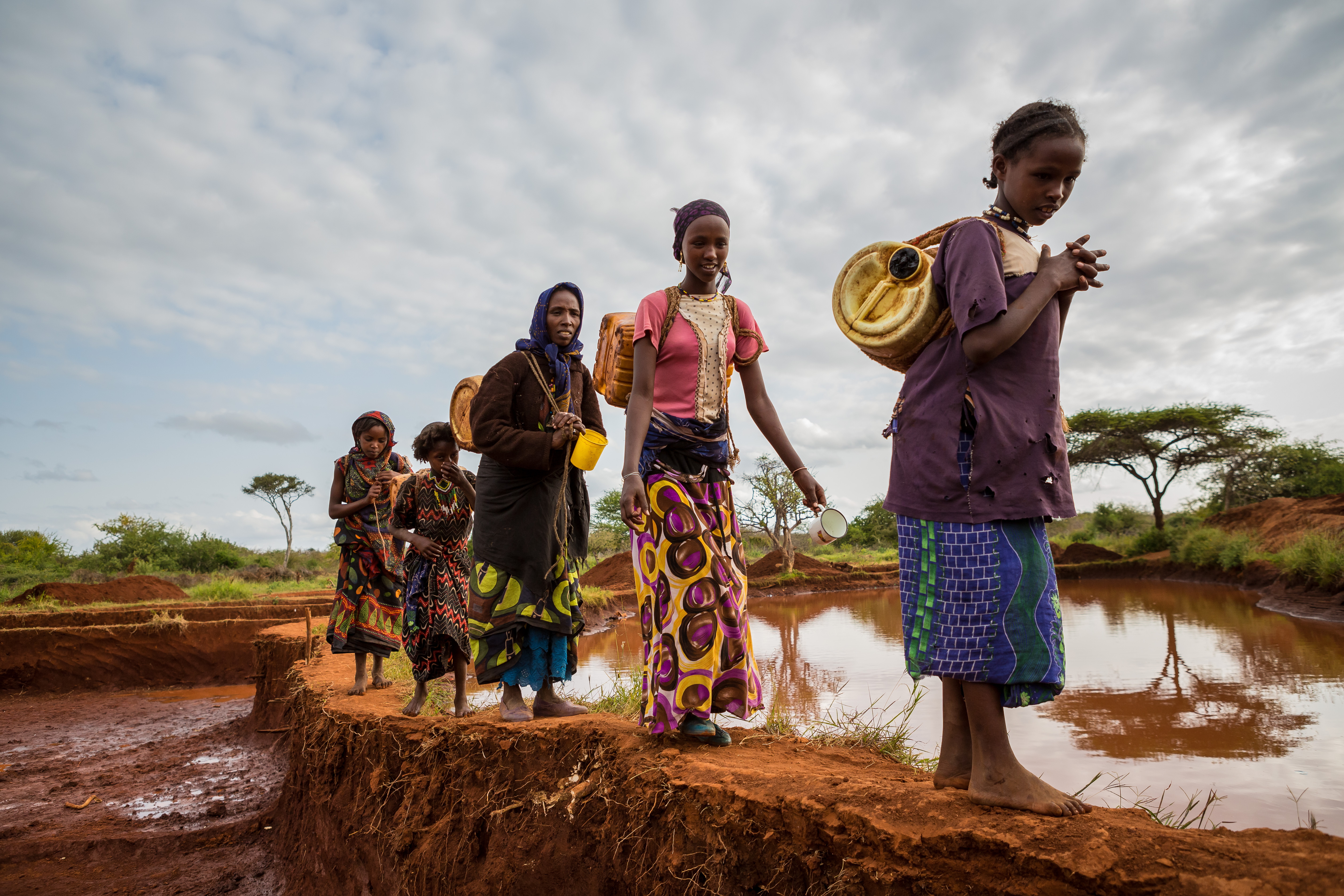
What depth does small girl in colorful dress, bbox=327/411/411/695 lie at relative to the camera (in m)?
5.39

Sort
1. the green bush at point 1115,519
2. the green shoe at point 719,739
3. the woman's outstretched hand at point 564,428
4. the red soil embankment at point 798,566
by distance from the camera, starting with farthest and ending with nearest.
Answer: the green bush at point 1115,519 → the red soil embankment at point 798,566 → the woman's outstretched hand at point 564,428 → the green shoe at point 719,739

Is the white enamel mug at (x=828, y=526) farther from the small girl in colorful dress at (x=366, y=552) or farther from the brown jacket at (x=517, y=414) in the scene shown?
the small girl in colorful dress at (x=366, y=552)

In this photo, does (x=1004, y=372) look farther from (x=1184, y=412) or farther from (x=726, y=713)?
(x=1184, y=412)

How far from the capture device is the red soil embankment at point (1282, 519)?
18.9m

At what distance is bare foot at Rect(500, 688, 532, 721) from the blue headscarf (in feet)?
4.62

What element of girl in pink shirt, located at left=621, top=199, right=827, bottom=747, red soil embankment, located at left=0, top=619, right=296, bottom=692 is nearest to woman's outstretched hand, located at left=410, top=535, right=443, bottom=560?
girl in pink shirt, located at left=621, top=199, right=827, bottom=747

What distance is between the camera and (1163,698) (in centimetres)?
619

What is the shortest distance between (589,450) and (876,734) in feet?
5.60

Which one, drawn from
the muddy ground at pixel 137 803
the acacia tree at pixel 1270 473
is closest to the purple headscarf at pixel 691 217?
the muddy ground at pixel 137 803

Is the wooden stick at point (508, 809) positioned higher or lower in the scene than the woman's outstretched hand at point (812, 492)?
lower

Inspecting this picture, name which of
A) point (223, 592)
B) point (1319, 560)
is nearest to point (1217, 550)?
point (1319, 560)

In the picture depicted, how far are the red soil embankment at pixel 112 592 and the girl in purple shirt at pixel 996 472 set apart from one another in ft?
60.7

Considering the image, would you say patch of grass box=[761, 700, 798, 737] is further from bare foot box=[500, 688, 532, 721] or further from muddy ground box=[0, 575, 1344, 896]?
bare foot box=[500, 688, 532, 721]

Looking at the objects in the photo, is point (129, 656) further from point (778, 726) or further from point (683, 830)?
point (683, 830)
